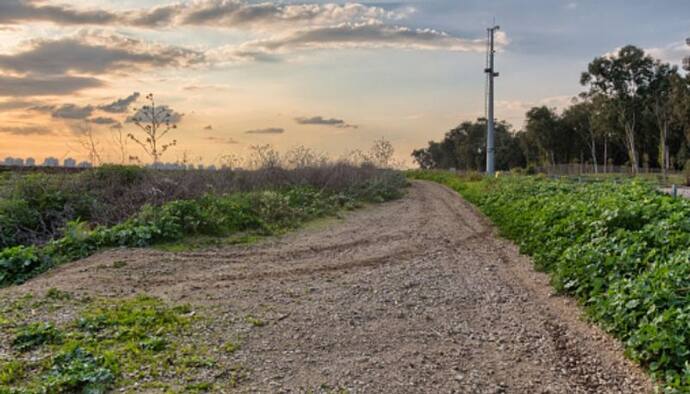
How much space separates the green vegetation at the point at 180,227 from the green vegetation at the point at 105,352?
7.67ft

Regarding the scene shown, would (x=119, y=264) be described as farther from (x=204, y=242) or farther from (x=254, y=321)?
(x=254, y=321)

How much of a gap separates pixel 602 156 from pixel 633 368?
6316 centimetres

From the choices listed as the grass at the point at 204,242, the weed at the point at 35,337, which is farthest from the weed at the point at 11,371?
the grass at the point at 204,242

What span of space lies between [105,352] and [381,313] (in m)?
2.58

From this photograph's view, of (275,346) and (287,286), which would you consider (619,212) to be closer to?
(287,286)

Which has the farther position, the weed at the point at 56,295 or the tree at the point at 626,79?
the tree at the point at 626,79

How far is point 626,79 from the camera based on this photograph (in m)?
47.9

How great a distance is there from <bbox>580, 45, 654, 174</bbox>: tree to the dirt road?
43.0 meters

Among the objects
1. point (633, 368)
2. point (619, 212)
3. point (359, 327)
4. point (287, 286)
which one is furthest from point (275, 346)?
point (619, 212)

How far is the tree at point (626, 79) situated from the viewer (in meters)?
47.4

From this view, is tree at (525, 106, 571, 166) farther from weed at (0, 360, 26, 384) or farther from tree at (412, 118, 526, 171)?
weed at (0, 360, 26, 384)

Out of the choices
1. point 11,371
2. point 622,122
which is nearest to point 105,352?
point 11,371

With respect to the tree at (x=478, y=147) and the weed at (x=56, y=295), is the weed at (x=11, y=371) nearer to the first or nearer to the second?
the weed at (x=56, y=295)

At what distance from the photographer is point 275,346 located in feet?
16.2
